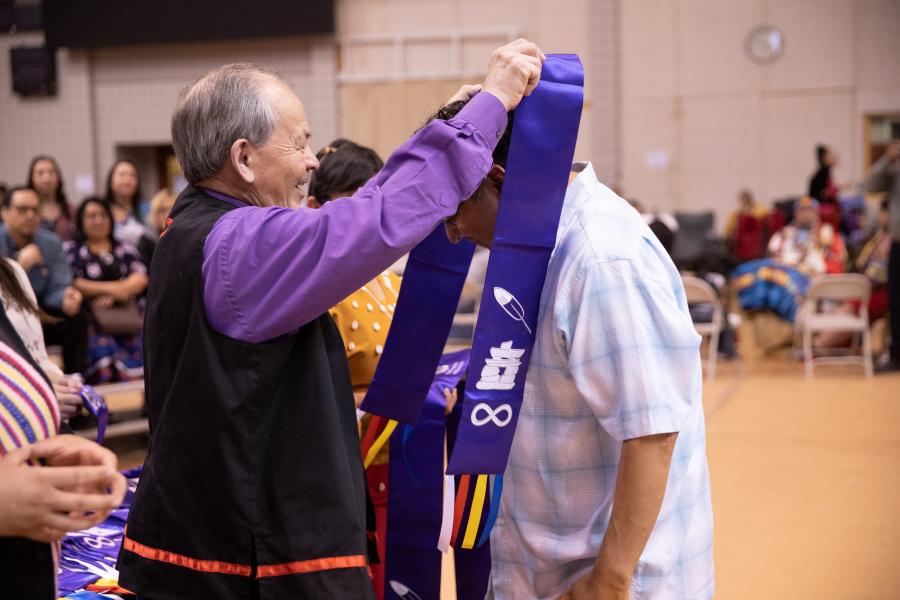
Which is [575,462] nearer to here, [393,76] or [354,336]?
[354,336]

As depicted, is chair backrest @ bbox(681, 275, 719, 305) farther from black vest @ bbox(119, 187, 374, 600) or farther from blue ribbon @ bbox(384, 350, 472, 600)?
black vest @ bbox(119, 187, 374, 600)

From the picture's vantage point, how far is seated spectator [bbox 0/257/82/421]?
2660mm

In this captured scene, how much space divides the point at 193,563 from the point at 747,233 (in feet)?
36.9

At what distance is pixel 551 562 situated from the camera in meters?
1.41

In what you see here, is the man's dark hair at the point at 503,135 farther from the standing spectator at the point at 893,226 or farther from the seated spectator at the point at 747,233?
the seated spectator at the point at 747,233

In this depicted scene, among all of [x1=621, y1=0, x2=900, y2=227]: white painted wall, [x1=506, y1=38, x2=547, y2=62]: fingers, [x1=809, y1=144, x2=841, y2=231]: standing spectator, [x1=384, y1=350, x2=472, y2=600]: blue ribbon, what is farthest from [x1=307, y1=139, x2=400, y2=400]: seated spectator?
[x1=621, y1=0, x2=900, y2=227]: white painted wall

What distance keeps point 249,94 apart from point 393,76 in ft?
41.7

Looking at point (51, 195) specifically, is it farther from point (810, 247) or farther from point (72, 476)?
point (810, 247)

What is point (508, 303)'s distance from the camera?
53.7 inches

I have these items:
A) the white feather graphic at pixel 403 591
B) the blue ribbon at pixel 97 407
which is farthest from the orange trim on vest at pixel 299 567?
the blue ribbon at pixel 97 407

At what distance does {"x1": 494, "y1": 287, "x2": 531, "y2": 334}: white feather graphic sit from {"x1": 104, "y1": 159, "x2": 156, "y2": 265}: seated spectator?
16.6 feet

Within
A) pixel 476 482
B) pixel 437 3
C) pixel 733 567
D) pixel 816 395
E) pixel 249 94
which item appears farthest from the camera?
pixel 437 3

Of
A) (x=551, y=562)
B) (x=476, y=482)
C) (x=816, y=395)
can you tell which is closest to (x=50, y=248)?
(x=476, y=482)

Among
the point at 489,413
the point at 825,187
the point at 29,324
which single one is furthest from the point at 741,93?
the point at 489,413
